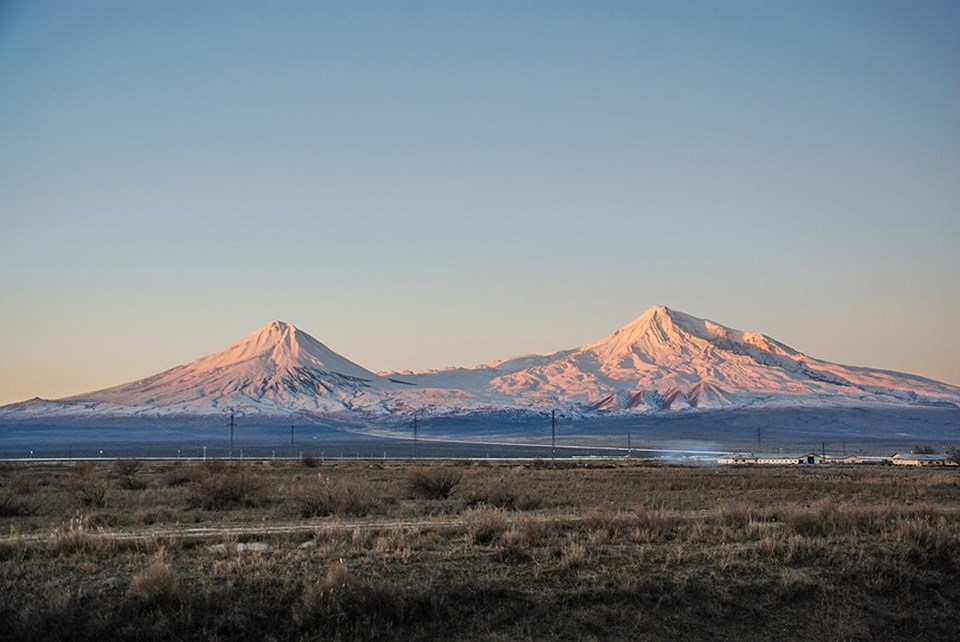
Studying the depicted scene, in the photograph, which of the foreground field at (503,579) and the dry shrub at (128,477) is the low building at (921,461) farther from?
the foreground field at (503,579)

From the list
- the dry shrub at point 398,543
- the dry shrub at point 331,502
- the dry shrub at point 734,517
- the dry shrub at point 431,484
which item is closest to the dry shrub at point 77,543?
the dry shrub at point 398,543

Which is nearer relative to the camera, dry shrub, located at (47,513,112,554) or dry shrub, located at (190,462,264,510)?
dry shrub, located at (47,513,112,554)

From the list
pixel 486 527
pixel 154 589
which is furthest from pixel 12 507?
pixel 154 589

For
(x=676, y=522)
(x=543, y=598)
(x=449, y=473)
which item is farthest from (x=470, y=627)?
(x=449, y=473)

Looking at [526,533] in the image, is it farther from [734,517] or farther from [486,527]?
[734,517]

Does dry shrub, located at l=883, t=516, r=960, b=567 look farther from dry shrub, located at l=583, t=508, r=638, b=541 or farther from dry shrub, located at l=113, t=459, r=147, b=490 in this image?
dry shrub, located at l=113, t=459, r=147, b=490

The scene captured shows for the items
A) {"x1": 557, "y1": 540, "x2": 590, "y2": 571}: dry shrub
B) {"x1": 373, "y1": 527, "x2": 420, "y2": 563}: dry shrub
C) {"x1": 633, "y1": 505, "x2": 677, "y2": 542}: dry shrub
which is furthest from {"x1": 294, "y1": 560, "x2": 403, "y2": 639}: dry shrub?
{"x1": 633, "y1": 505, "x2": 677, "y2": 542}: dry shrub

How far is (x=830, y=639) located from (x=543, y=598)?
461 centimetres

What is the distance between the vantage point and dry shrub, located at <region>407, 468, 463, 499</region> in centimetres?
3850

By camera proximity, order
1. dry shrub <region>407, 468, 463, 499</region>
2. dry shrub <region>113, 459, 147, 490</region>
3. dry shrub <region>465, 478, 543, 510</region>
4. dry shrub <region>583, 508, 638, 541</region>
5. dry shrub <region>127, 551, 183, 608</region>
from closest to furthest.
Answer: dry shrub <region>127, 551, 183, 608</region>
dry shrub <region>583, 508, 638, 541</region>
dry shrub <region>465, 478, 543, 510</region>
dry shrub <region>407, 468, 463, 499</region>
dry shrub <region>113, 459, 147, 490</region>

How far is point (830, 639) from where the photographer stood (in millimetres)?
17016

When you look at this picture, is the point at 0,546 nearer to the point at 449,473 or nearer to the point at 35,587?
the point at 35,587

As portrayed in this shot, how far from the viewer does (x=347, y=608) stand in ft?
53.0

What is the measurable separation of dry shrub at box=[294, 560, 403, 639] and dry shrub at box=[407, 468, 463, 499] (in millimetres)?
21872
